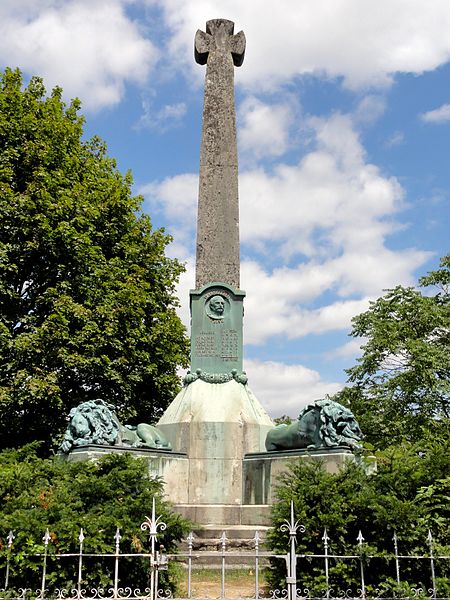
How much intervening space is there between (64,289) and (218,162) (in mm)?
6143

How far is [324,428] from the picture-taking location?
10.6 m

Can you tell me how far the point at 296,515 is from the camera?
25.2 ft

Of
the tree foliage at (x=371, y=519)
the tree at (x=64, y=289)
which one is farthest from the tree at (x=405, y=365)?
the tree foliage at (x=371, y=519)

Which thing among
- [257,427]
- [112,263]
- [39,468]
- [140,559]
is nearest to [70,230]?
[112,263]

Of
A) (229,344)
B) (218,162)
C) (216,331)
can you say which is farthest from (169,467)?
(218,162)

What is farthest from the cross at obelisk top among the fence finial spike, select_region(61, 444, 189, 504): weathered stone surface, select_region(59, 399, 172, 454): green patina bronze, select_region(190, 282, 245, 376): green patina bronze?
the fence finial spike

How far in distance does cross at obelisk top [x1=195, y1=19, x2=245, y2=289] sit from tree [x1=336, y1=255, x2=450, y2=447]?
32.3 ft

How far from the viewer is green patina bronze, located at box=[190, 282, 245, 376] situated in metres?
13.0

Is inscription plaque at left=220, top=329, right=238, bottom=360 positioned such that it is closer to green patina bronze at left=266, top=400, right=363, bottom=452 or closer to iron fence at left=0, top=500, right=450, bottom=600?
green patina bronze at left=266, top=400, right=363, bottom=452

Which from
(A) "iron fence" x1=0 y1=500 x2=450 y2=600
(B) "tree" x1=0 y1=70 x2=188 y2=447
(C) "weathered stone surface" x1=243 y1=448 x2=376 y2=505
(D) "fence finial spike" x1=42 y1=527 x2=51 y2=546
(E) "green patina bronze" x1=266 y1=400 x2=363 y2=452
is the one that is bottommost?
(A) "iron fence" x1=0 y1=500 x2=450 y2=600

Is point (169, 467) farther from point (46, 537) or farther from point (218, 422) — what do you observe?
point (46, 537)

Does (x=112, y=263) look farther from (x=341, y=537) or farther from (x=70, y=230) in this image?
(x=341, y=537)

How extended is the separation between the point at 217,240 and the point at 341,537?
763 cm

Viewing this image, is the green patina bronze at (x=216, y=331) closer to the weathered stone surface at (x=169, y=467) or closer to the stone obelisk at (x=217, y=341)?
the stone obelisk at (x=217, y=341)
